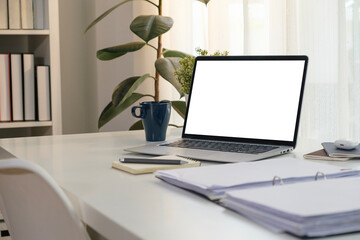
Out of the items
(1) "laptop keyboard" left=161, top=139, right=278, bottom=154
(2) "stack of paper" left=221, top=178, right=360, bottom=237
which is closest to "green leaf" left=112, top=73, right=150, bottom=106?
(1) "laptop keyboard" left=161, top=139, right=278, bottom=154

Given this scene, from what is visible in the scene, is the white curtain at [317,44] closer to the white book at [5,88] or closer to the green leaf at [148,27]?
the green leaf at [148,27]

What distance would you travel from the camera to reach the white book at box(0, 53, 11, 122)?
8.15 ft

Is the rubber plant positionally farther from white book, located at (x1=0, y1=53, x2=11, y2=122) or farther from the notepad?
the notepad

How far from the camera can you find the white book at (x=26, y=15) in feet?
8.19

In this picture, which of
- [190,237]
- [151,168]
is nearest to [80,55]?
[151,168]

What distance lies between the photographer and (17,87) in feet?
8.27

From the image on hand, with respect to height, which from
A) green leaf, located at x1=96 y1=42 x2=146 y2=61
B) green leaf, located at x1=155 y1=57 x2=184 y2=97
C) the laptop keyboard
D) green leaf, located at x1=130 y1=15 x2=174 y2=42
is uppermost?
green leaf, located at x1=130 y1=15 x2=174 y2=42

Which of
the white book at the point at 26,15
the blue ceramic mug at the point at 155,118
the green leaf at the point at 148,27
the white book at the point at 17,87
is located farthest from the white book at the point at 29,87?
the blue ceramic mug at the point at 155,118

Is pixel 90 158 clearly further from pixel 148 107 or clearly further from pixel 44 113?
pixel 44 113

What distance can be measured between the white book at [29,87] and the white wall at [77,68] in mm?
612

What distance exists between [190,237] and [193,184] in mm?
225

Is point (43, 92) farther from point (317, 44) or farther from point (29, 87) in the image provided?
point (317, 44)

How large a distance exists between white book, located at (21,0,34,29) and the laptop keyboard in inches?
52.2

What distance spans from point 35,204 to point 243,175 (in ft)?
1.08
